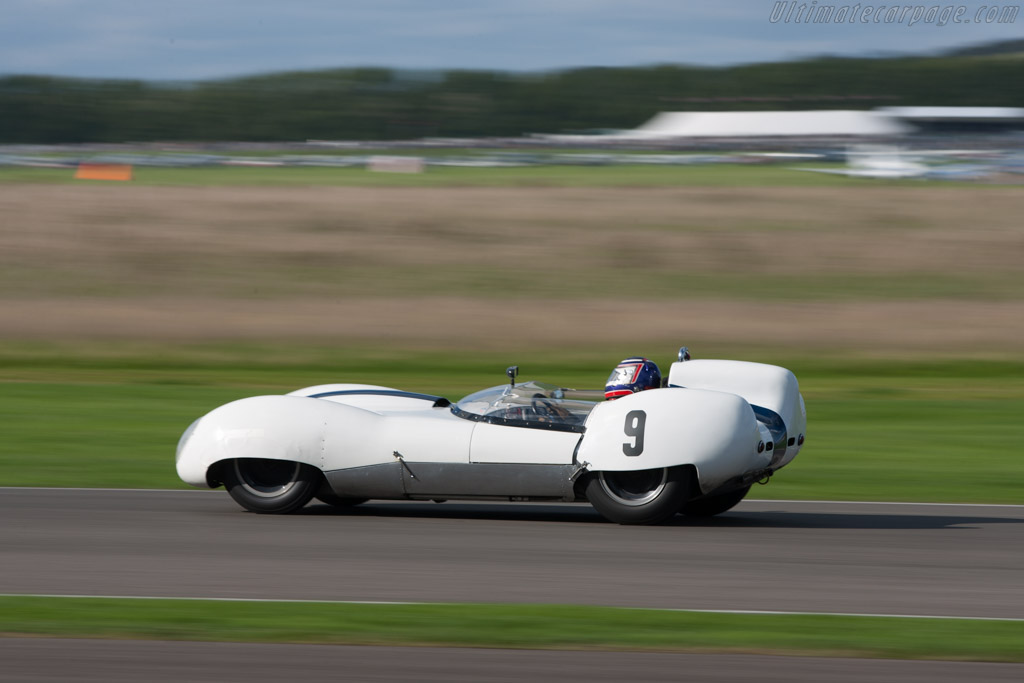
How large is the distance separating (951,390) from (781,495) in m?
9.60

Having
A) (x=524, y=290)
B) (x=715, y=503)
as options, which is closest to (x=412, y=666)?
(x=715, y=503)

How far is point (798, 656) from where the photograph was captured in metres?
5.00

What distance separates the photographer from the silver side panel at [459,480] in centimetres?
785

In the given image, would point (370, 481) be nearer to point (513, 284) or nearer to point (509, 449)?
point (509, 449)

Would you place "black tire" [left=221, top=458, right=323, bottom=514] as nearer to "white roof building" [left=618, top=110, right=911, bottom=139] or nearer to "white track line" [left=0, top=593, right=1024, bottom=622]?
"white track line" [left=0, top=593, right=1024, bottom=622]

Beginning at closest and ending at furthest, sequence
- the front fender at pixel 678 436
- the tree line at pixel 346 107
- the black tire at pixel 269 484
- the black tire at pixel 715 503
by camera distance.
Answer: the front fender at pixel 678 436 < the black tire at pixel 269 484 < the black tire at pixel 715 503 < the tree line at pixel 346 107

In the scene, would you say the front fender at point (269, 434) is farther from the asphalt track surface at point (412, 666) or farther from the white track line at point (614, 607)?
the asphalt track surface at point (412, 666)

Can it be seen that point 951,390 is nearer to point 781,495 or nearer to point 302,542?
point 781,495

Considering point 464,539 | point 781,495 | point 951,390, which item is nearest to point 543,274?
point 951,390

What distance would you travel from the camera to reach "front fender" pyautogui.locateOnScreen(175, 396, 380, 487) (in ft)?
26.1

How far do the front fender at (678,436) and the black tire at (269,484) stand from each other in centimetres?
174

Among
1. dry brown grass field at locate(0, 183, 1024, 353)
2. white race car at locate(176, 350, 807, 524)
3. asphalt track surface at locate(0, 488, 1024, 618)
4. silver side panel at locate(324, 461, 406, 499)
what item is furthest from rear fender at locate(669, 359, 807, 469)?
dry brown grass field at locate(0, 183, 1024, 353)

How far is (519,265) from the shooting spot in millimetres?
28422

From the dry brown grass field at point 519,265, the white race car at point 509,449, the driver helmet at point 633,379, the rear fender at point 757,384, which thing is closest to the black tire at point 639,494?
the white race car at point 509,449
